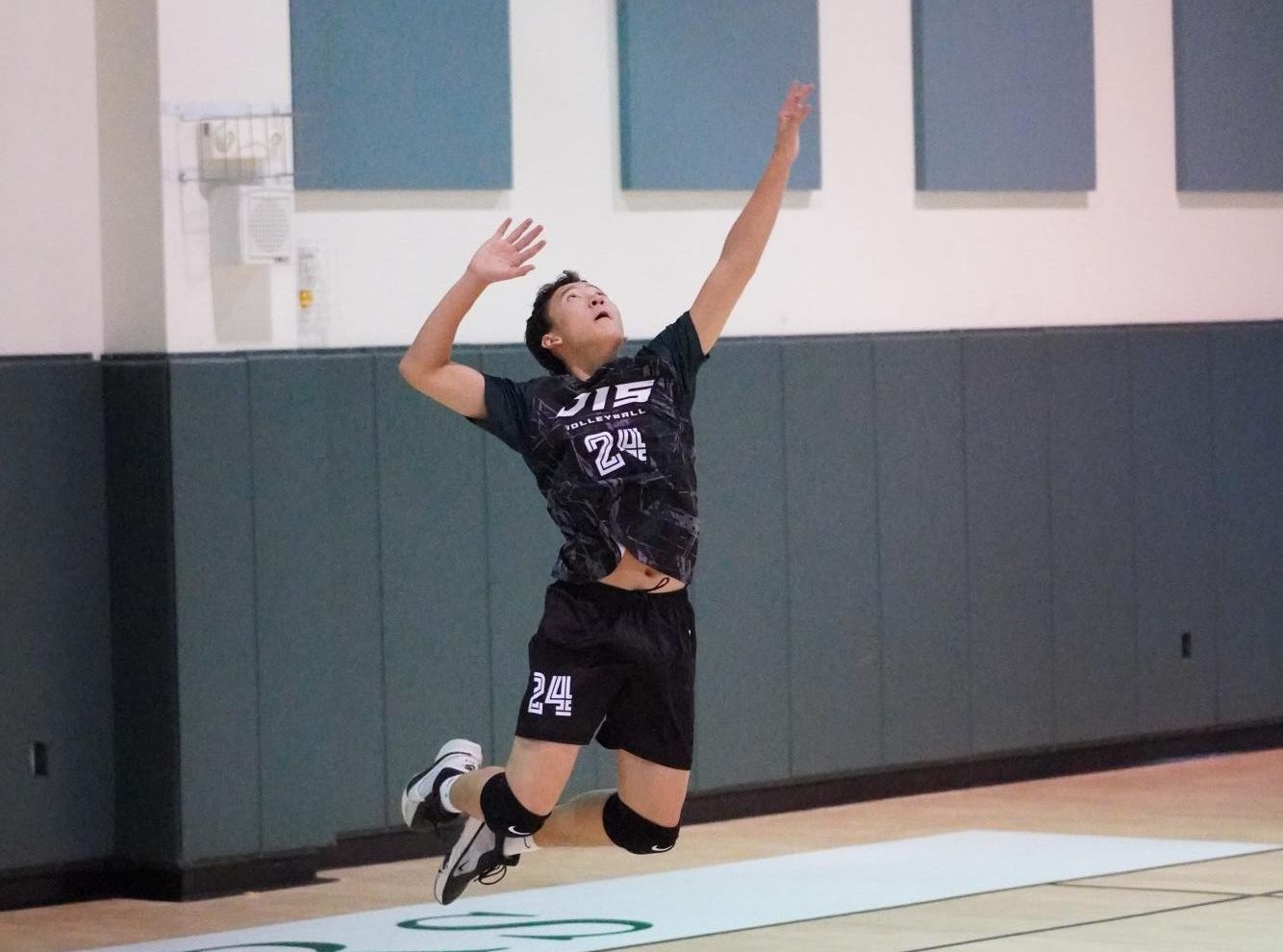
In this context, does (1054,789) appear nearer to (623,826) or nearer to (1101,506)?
(1101,506)

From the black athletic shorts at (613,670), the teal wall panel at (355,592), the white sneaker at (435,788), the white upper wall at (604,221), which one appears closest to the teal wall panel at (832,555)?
the white upper wall at (604,221)

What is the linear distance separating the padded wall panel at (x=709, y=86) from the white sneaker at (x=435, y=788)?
2.94 meters

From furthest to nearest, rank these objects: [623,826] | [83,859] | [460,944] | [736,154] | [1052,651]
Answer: [1052,651]
[736,154]
[83,859]
[460,944]
[623,826]

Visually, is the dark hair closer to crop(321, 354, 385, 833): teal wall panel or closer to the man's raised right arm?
the man's raised right arm

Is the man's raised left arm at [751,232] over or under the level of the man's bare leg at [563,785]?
over

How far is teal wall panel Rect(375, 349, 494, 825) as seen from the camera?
763cm

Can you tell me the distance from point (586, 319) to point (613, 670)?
2.71 ft

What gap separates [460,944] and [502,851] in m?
0.74

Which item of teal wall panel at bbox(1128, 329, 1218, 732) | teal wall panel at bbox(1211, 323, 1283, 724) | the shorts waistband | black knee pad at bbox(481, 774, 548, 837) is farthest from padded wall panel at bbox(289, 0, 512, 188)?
teal wall panel at bbox(1211, 323, 1283, 724)

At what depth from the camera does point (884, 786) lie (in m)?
8.89

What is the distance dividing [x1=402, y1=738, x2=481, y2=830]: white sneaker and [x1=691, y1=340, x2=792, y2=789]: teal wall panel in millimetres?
2497

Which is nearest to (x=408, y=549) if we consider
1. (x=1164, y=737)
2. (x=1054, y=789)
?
(x=1054, y=789)

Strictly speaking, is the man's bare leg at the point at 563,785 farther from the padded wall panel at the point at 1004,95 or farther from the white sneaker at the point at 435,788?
the padded wall panel at the point at 1004,95

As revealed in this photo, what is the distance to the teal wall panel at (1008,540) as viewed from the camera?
29.6 feet
